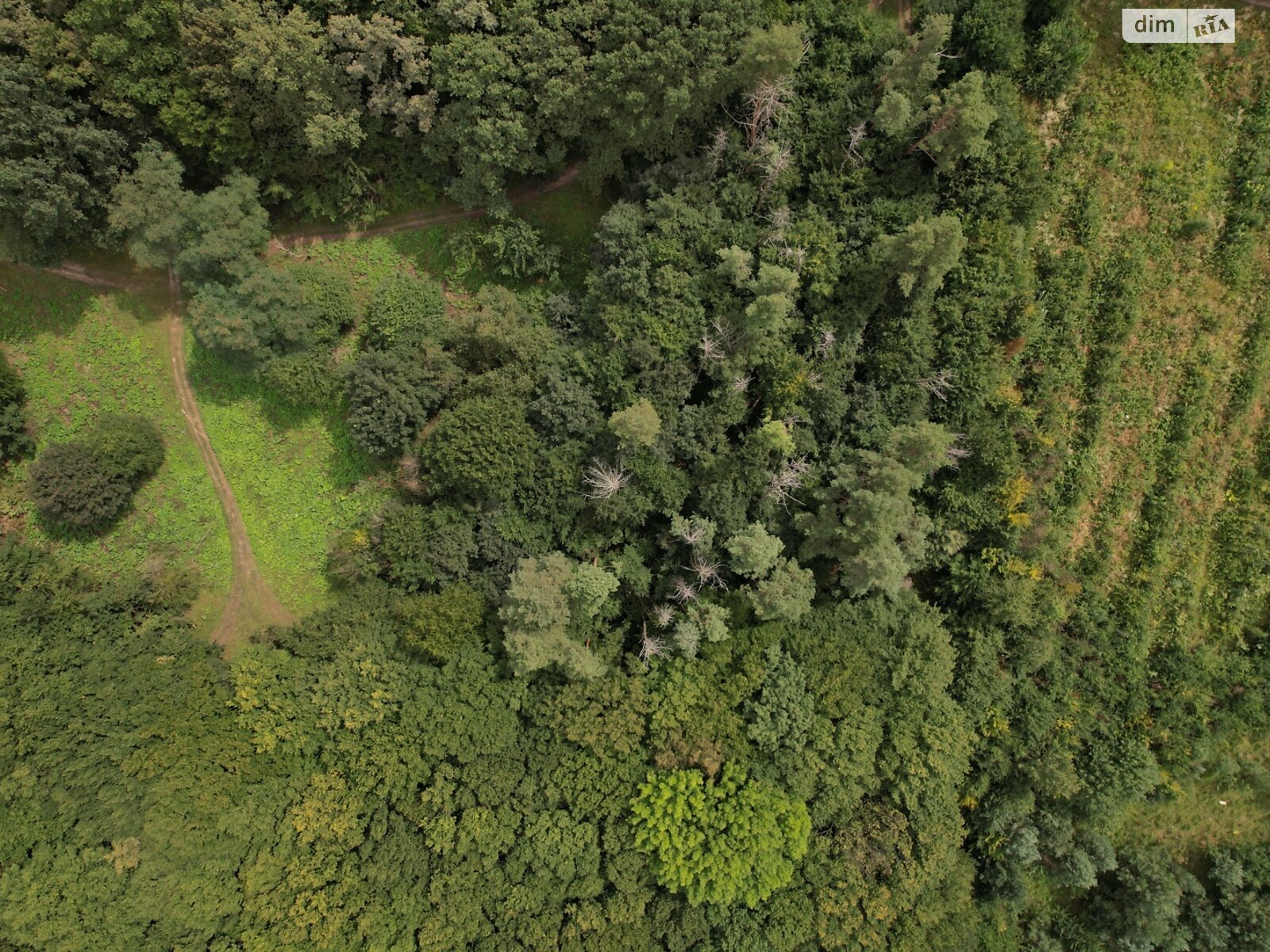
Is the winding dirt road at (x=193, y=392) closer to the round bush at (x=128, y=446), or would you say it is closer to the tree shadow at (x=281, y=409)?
the tree shadow at (x=281, y=409)

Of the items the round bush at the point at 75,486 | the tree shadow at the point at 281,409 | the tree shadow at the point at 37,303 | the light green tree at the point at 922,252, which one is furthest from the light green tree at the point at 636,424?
the tree shadow at the point at 37,303

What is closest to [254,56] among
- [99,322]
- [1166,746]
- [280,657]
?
[99,322]


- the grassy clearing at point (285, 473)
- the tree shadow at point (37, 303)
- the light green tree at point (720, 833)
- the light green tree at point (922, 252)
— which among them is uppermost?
the tree shadow at point (37, 303)

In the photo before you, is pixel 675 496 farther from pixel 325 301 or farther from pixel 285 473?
pixel 285 473

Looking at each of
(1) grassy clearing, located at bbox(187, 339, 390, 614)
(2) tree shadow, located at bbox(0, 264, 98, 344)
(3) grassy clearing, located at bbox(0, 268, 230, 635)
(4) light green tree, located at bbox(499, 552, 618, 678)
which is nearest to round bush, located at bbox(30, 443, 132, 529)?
(3) grassy clearing, located at bbox(0, 268, 230, 635)

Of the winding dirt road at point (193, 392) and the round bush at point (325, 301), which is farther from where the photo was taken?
the winding dirt road at point (193, 392)

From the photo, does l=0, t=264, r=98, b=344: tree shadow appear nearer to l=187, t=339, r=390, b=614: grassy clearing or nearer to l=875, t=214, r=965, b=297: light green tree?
l=187, t=339, r=390, b=614: grassy clearing
